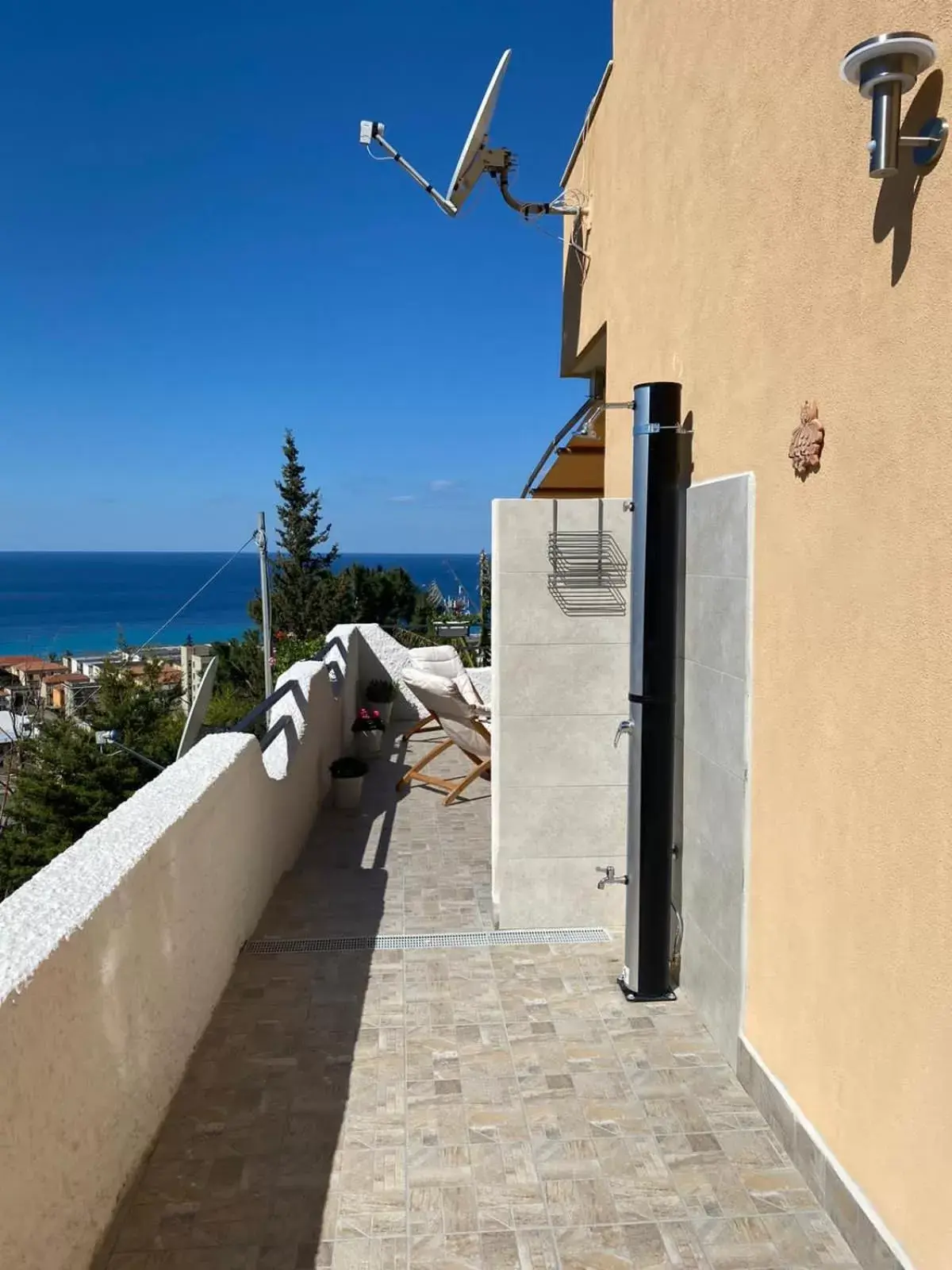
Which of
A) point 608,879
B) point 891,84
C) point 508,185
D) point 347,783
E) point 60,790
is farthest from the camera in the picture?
point 60,790

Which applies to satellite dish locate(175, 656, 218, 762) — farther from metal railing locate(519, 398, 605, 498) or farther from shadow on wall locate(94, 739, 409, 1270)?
metal railing locate(519, 398, 605, 498)

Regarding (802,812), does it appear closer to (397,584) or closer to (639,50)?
(639,50)

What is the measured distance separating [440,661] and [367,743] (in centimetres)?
110

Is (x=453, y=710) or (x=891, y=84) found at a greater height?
(x=891, y=84)

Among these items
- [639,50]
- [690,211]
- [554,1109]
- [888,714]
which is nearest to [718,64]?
[690,211]

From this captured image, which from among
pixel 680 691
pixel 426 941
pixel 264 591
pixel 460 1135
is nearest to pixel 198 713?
pixel 426 941

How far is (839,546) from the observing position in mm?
2258

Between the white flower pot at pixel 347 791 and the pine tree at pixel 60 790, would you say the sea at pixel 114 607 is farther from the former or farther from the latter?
the white flower pot at pixel 347 791

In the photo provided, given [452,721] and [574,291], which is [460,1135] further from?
[574,291]

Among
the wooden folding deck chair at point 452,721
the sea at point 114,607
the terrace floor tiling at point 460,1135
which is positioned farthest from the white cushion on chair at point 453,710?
the sea at point 114,607

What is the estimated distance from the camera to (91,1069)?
2.18 m

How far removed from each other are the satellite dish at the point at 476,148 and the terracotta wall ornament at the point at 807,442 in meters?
3.48

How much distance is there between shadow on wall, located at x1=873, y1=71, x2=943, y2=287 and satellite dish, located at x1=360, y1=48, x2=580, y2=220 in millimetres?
3575

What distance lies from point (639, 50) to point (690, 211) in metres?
1.37
